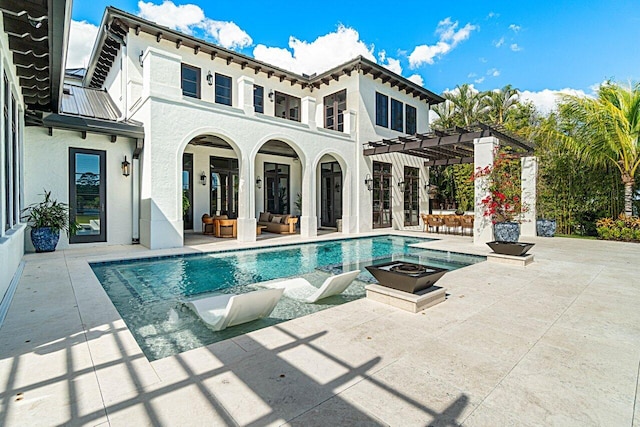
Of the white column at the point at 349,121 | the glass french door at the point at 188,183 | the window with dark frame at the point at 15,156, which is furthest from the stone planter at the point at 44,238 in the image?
the white column at the point at 349,121

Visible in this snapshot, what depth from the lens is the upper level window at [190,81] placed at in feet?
40.1

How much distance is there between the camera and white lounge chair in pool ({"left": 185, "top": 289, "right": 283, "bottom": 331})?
3.64 m

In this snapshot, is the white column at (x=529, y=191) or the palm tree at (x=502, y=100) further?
the palm tree at (x=502, y=100)

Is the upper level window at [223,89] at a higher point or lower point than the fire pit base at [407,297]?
higher

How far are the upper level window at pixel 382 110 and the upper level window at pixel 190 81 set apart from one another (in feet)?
26.2

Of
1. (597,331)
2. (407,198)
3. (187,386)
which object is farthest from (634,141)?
(187,386)

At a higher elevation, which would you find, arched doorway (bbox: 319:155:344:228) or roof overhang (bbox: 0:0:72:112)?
roof overhang (bbox: 0:0:72:112)

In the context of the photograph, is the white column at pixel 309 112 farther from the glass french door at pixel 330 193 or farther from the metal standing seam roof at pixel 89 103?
the metal standing seam roof at pixel 89 103

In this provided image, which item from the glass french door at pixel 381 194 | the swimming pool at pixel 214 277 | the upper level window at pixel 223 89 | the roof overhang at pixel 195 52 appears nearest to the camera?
the swimming pool at pixel 214 277

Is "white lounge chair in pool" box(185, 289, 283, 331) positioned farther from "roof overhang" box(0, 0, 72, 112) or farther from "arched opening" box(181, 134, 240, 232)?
"arched opening" box(181, 134, 240, 232)

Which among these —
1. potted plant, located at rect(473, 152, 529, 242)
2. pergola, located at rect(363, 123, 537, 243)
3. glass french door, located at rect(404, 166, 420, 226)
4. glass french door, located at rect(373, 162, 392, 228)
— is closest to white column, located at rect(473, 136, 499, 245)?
pergola, located at rect(363, 123, 537, 243)

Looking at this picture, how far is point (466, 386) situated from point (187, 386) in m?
2.04

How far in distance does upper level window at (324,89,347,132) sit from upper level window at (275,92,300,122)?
4.60ft

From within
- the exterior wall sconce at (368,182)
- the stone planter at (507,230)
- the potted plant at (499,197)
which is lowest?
the stone planter at (507,230)
